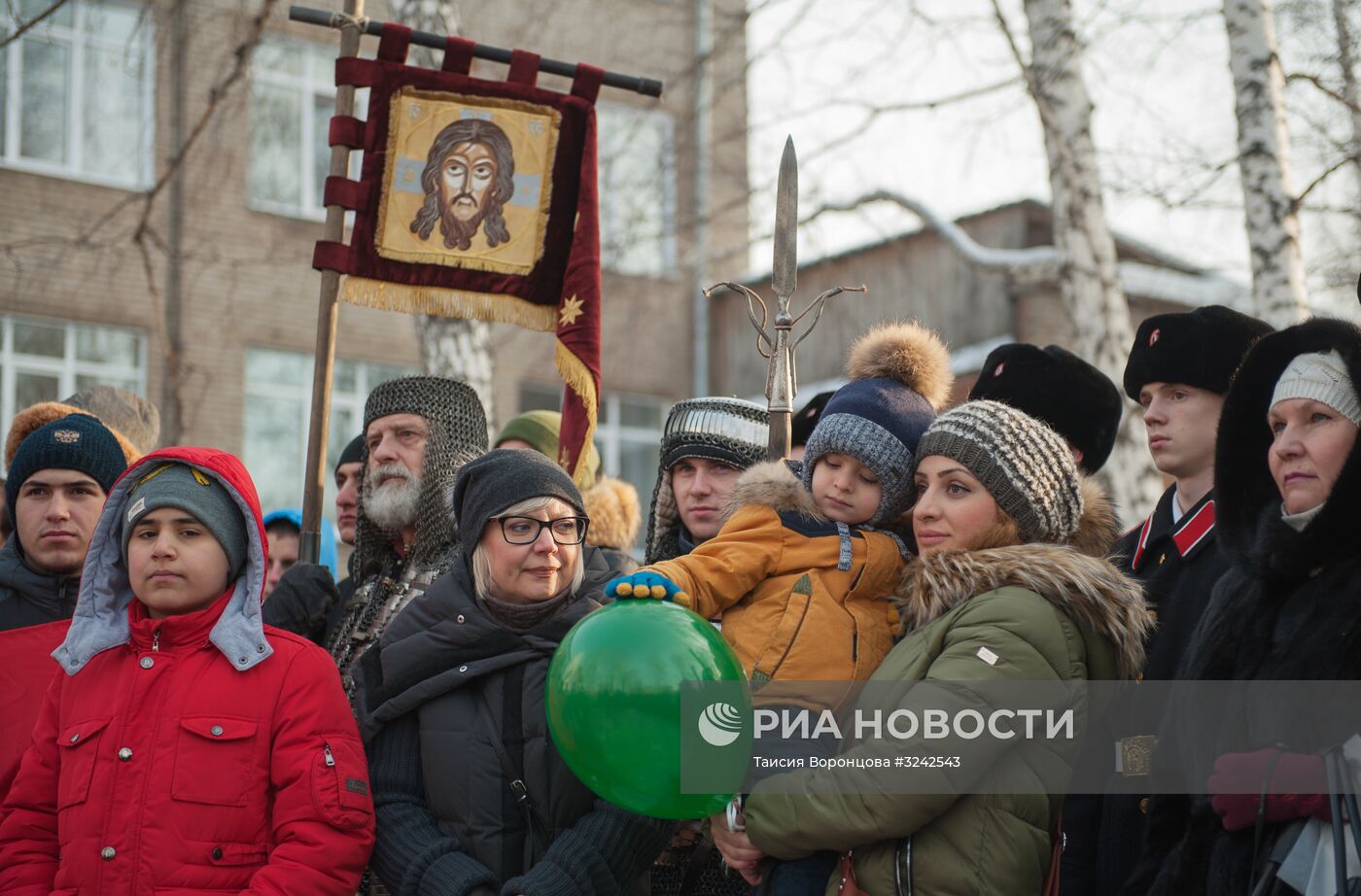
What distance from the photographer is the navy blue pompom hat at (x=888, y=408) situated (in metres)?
3.82

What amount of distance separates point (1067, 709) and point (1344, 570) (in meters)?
0.67

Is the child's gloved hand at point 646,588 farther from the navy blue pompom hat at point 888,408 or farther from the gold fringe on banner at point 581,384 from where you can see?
the gold fringe on banner at point 581,384

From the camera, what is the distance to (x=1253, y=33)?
7008 millimetres

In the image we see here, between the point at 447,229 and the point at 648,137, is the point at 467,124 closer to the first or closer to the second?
the point at 447,229

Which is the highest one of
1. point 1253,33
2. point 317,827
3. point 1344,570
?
point 1253,33

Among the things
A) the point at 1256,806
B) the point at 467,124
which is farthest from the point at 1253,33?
the point at 1256,806

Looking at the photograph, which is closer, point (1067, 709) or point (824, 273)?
point (1067, 709)

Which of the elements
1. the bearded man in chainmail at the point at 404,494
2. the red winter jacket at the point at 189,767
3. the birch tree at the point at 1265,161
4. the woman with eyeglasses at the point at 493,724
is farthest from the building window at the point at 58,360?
the woman with eyeglasses at the point at 493,724

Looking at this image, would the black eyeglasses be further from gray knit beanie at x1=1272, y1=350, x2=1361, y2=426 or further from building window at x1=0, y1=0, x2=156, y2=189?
building window at x1=0, y1=0, x2=156, y2=189

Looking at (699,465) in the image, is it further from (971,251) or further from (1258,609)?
(971,251)

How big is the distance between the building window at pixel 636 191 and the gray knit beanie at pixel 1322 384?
10195 mm

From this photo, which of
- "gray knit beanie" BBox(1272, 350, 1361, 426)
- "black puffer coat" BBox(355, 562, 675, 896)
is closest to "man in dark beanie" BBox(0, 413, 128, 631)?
"black puffer coat" BBox(355, 562, 675, 896)

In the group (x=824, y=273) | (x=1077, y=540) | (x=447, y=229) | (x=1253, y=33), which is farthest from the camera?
(x=824, y=273)

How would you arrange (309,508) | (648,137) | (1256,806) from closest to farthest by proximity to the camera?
(1256,806)
(309,508)
(648,137)
